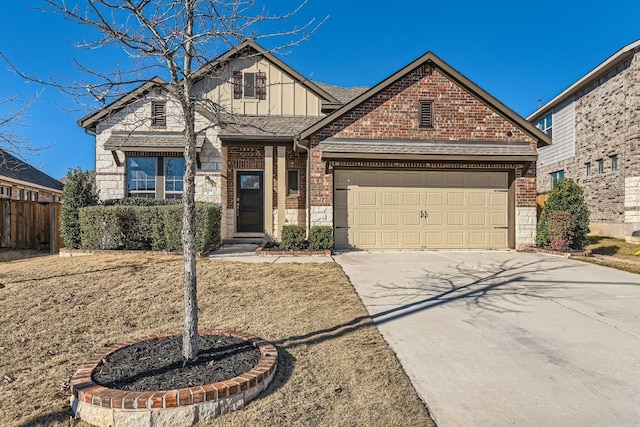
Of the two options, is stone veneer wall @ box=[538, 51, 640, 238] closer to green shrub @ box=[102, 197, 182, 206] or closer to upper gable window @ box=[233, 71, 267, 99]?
upper gable window @ box=[233, 71, 267, 99]

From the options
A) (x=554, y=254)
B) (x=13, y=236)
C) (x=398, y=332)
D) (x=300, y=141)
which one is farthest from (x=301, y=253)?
(x=13, y=236)

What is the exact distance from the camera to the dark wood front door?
579 inches

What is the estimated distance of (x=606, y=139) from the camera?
17.5 m

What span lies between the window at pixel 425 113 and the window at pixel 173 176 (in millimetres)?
7627

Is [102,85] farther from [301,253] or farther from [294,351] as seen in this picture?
[301,253]

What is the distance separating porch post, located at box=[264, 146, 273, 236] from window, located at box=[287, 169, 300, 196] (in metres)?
0.76

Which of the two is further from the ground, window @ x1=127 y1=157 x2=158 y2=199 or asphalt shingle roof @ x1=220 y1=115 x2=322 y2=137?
asphalt shingle roof @ x1=220 y1=115 x2=322 y2=137

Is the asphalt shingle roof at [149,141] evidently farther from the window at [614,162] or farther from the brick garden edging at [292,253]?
the window at [614,162]

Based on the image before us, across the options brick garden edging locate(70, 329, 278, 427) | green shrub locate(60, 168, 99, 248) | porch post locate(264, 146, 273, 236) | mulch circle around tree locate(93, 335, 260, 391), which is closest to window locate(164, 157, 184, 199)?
green shrub locate(60, 168, 99, 248)

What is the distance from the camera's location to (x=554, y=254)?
1112 centimetres

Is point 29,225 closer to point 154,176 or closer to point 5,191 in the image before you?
point 154,176

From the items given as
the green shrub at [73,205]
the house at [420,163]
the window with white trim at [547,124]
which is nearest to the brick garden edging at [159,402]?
the house at [420,163]

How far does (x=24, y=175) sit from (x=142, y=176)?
13.7 m

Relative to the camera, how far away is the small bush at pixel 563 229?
11.1m
